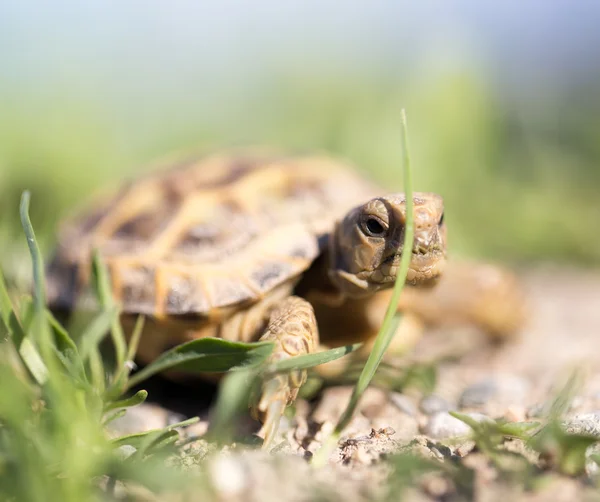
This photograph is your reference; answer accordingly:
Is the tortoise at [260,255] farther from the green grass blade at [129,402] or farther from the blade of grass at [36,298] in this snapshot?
the blade of grass at [36,298]

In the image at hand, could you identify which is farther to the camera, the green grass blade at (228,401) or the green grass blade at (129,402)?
the green grass blade at (129,402)

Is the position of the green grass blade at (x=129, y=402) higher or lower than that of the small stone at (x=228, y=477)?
lower

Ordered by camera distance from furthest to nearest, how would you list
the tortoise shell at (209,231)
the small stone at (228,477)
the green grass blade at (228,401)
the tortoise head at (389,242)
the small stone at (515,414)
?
1. the tortoise shell at (209,231)
2. the small stone at (515,414)
3. the tortoise head at (389,242)
4. the green grass blade at (228,401)
5. the small stone at (228,477)

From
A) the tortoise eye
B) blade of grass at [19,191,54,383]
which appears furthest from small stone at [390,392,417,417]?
blade of grass at [19,191,54,383]

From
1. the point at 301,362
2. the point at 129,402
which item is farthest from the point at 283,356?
the point at 129,402

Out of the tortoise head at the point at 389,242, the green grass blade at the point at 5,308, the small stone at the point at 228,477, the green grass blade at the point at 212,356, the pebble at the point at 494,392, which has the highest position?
the tortoise head at the point at 389,242

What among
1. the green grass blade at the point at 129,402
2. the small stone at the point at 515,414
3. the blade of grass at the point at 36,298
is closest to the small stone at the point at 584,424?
the small stone at the point at 515,414
